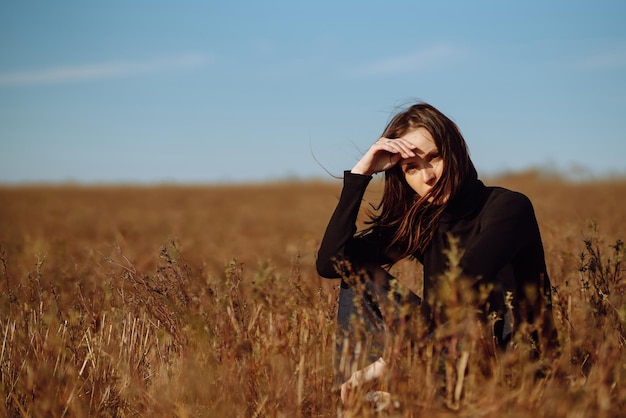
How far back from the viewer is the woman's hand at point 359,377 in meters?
2.68

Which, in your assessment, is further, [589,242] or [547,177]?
[547,177]

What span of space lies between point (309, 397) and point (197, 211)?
19219mm

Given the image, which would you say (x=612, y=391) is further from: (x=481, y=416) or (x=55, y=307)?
(x=55, y=307)

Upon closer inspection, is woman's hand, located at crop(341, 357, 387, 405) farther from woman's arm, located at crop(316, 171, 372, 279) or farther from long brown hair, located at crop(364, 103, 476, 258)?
long brown hair, located at crop(364, 103, 476, 258)

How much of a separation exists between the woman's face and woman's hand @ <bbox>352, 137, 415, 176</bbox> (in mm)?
46

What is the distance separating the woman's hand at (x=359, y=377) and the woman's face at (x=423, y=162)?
37.2 inches

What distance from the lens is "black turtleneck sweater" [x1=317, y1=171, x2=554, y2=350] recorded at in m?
2.87

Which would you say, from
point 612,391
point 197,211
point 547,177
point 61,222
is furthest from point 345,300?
point 547,177

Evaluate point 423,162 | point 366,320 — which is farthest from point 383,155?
point 366,320

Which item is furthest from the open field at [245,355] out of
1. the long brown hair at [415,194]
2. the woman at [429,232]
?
the long brown hair at [415,194]

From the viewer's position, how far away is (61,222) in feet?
55.5

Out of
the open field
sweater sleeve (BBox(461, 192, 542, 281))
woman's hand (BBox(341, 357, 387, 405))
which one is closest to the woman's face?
sweater sleeve (BBox(461, 192, 542, 281))

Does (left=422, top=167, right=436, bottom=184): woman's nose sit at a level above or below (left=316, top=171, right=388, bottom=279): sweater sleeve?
above

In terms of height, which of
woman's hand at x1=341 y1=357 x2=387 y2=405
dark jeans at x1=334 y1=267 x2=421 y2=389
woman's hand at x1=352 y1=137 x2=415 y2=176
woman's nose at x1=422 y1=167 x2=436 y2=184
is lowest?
woman's hand at x1=341 y1=357 x2=387 y2=405
